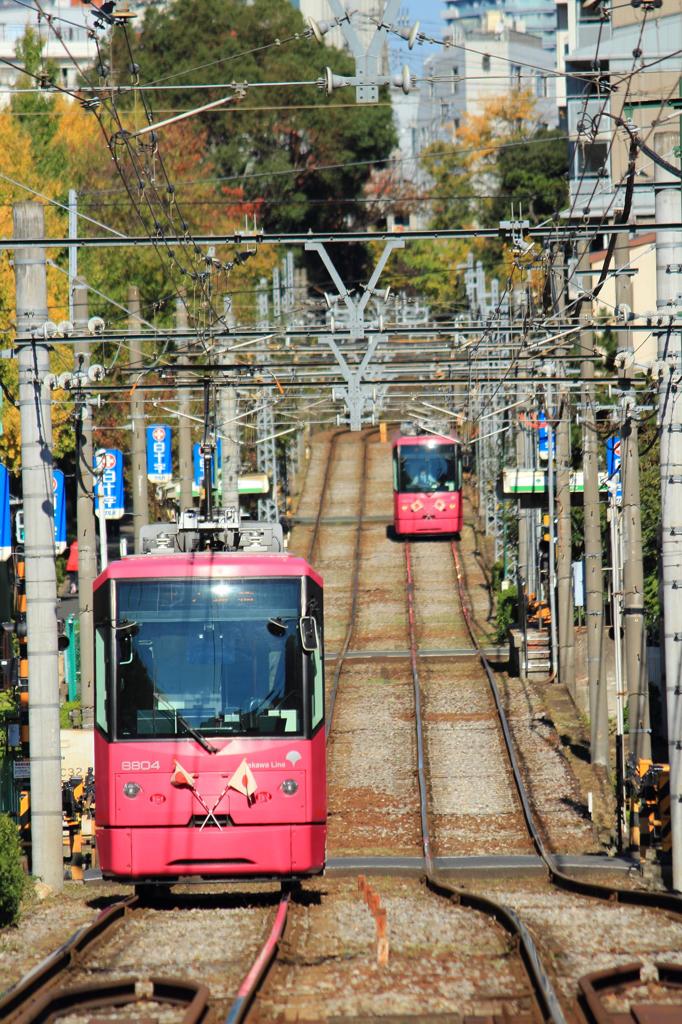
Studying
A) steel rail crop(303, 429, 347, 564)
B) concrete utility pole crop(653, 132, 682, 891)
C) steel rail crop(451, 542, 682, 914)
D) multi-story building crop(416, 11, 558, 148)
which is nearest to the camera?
steel rail crop(451, 542, 682, 914)

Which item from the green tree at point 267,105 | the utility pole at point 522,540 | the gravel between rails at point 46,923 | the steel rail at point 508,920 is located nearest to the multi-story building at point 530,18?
the green tree at point 267,105

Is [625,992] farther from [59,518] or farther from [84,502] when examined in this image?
[59,518]

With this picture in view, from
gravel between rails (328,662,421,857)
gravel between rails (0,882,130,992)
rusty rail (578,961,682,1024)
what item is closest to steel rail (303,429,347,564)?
gravel between rails (328,662,421,857)

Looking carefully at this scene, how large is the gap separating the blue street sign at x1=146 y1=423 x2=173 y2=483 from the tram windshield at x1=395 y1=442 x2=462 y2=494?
12.8m

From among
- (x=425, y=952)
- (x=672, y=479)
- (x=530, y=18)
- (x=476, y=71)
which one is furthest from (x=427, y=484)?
(x=530, y=18)

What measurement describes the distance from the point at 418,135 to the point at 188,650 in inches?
4410

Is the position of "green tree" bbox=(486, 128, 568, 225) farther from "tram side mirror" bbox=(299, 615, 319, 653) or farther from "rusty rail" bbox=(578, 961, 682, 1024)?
"rusty rail" bbox=(578, 961, 682, 1024)

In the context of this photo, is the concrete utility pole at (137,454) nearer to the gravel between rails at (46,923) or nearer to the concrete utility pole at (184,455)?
the concrete utility pole at (184,455)

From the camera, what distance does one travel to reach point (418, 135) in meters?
122

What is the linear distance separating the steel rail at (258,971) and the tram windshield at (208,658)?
1.77 m

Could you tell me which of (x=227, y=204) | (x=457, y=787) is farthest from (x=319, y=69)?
(x=457, y=787)

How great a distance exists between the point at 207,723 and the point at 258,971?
3683 millimetres

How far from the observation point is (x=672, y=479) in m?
17.1

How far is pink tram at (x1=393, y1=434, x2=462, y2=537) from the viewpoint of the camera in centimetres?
4719
